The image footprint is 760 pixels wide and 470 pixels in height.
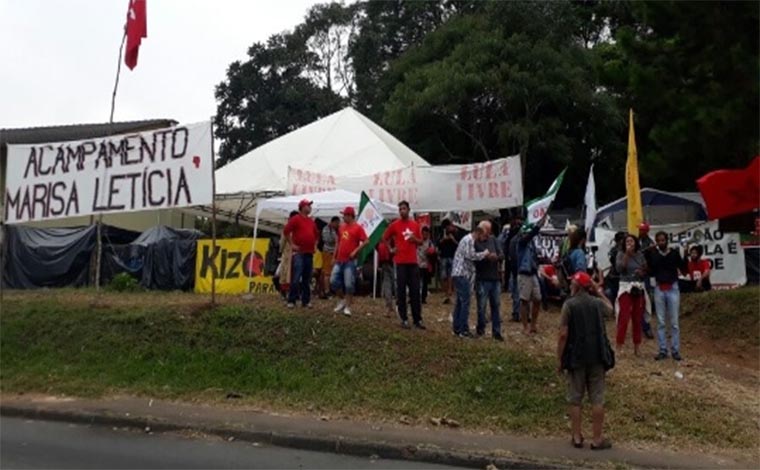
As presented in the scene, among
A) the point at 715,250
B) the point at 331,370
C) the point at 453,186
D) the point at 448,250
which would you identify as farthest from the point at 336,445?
the point at 715,250

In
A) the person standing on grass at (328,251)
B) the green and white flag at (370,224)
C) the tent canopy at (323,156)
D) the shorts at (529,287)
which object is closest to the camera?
the shorts at (529,287)

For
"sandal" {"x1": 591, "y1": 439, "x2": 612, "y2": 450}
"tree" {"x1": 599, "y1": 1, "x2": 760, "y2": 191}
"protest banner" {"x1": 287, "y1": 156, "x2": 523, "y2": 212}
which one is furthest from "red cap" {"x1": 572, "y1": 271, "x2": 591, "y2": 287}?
"protest banner" {"x1": 287, "y1": 156, "x2": 523, "y2": 212}

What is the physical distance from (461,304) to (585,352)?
12.8 feet

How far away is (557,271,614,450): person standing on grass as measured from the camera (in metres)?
9.42

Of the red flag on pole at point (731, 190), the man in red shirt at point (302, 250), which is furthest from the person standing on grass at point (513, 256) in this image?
the red flag on pole at point (731, 190)

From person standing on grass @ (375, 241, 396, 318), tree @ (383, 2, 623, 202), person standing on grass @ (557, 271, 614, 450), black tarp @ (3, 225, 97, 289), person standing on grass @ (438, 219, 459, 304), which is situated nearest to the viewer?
person standing on grass @ (557, 271, 614, 450)

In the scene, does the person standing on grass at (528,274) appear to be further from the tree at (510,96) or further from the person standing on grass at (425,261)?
the tree at (510,96)

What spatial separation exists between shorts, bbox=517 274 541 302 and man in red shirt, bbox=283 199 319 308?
Answer: 133 inches

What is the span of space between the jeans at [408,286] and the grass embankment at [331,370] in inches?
13.3

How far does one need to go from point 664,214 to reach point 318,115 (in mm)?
28618

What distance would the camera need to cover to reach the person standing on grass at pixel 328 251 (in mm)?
16484

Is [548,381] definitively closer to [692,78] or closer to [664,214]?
[692,78]

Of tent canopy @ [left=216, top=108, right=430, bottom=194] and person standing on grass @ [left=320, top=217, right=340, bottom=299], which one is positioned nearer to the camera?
person standing on grass @ [left=320, top=217, right=340, bottom=299]

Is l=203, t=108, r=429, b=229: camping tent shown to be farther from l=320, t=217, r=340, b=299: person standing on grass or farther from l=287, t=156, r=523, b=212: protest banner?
l=320, t=217, r=340, b=299: person standing on grass
